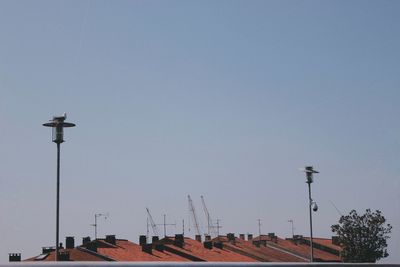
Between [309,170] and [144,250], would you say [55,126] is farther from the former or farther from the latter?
[144,250]

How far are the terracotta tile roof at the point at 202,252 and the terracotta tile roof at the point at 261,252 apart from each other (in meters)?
3.40

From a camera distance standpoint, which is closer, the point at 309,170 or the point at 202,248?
the point at 309,170

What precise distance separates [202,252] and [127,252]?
1912 cm

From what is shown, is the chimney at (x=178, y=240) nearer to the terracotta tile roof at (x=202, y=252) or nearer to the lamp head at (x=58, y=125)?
the terracotta tile roof at (x=202, y=252)

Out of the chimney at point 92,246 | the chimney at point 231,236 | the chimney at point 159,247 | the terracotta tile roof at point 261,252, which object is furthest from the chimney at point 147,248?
the chimney at point 231,236

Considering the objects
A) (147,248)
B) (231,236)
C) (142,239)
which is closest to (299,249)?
(231,236)

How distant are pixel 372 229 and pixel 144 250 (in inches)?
1316

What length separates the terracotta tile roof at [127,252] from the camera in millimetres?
94312

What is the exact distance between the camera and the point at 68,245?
102m

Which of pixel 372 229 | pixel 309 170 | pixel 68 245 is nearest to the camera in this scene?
pixel 309 170

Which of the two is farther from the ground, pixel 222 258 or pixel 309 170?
pixel 309 170

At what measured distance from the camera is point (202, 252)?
4542 inches

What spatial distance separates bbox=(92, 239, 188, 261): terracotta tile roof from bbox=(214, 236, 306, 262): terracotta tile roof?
2299 centimetres

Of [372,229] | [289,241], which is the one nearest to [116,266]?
[372,229]
